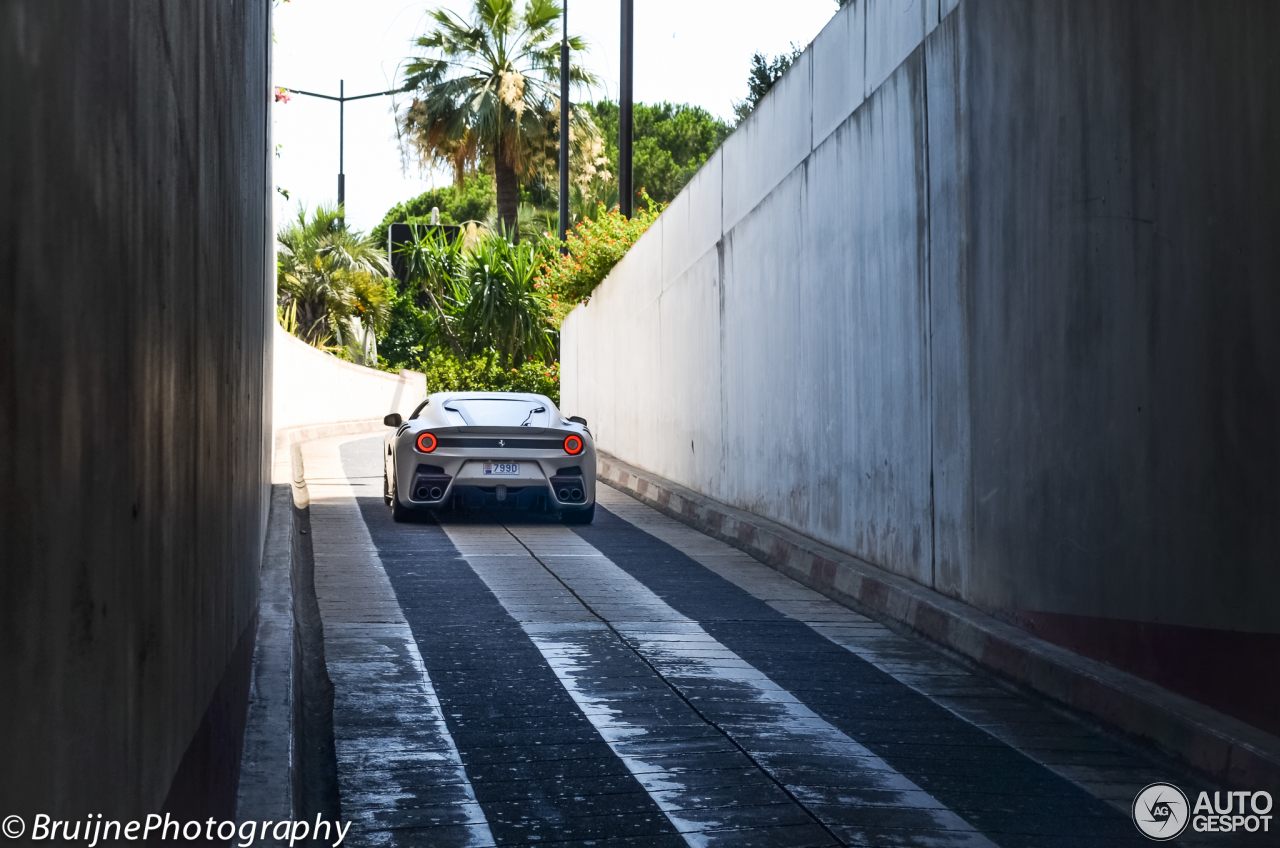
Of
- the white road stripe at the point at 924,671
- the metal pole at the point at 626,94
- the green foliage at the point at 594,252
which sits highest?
the metal pole at the point at 626,94

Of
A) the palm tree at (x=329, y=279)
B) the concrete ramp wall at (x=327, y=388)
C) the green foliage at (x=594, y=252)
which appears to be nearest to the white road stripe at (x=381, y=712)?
the concrete ramp wall at (x=327, y=388)

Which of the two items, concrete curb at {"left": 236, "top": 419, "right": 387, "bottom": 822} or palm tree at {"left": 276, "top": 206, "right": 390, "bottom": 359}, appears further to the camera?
palm tree at {"left": 276, "top": 206, "right": 390, "bottom": 359}

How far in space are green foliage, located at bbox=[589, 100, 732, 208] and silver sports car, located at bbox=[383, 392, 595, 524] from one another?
39357 millimetres

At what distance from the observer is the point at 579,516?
1355 cm

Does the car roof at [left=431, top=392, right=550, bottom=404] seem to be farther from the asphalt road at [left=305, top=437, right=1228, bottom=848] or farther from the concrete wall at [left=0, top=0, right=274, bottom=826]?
the concrete wall at [left=0, top=0, right=274, bottom=826]

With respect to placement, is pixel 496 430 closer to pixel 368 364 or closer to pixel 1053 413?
pixel 1053 413

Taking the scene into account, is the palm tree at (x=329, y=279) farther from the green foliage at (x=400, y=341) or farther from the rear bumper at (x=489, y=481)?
the rear bumper at (x=489, y=481)

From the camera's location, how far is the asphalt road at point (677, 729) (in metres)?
4.42

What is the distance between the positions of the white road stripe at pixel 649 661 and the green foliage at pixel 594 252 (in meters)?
12.3

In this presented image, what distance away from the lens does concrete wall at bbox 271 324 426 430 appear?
23.1 m

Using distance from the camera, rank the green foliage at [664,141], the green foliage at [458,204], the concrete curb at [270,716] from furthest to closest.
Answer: the green foliage at [458,204]
the green foliage at [664,141]
the concrete curb at [270,716]

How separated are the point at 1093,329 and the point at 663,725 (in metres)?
2.73

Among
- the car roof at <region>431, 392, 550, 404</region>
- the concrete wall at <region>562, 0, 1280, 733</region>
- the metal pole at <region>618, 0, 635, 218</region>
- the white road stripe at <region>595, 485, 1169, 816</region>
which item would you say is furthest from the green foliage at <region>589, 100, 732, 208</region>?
the white road stripe at <region>595, 485, 1169, 816</region>

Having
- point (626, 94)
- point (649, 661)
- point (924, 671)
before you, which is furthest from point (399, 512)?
point (626, 94)
